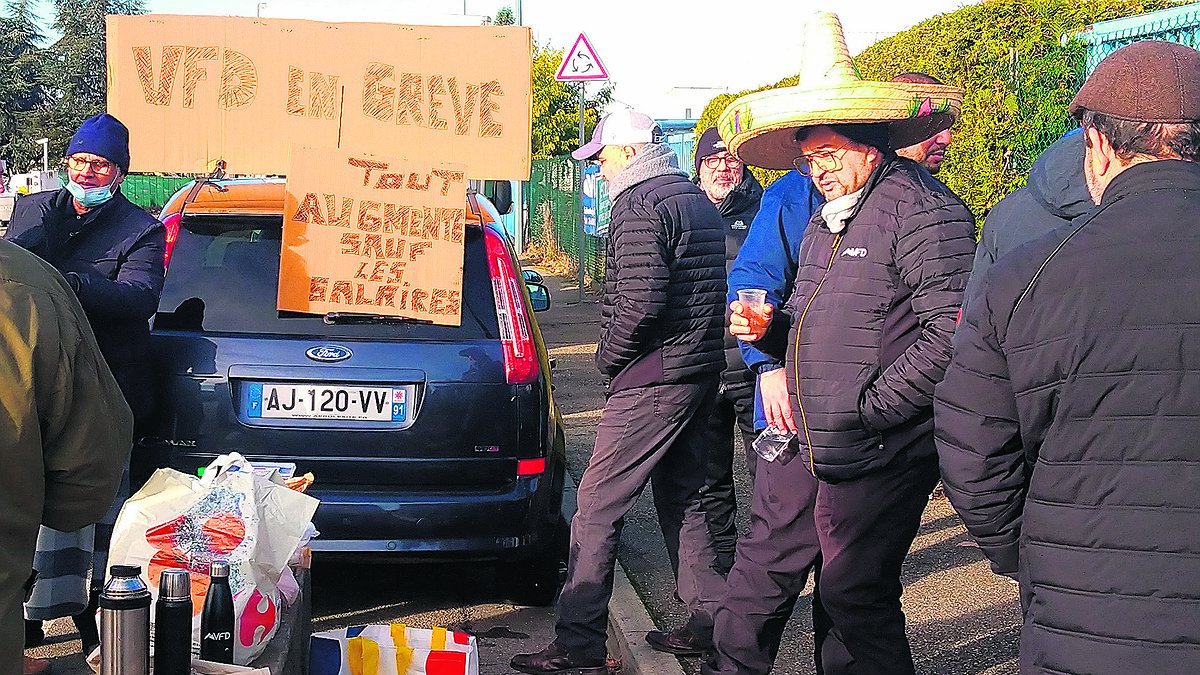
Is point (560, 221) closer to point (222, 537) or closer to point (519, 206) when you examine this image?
point (519, 206)

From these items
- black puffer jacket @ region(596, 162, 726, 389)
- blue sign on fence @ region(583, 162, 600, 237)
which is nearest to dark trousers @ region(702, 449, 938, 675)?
black puffer jacket @ region(596, 162, 726, 389)

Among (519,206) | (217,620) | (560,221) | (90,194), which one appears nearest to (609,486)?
(217,620)

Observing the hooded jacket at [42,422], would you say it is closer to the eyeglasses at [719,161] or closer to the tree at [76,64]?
the eyeglasses at [719,161]

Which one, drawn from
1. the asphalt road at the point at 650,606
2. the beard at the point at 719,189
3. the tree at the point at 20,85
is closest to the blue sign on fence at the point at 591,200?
the asphalt road at the point at 650,606

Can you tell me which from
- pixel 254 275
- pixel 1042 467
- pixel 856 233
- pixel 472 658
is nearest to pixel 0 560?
pixel 472 658

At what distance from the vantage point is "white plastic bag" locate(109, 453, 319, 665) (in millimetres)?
2963

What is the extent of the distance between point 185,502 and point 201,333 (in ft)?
6.52

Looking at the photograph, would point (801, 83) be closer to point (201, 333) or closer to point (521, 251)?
point (201, 333)

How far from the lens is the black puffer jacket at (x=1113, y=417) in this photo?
87.2 inches

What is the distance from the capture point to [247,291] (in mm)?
4992

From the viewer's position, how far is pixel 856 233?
11.4 feet

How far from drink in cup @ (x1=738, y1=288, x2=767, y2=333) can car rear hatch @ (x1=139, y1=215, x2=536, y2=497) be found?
145cm

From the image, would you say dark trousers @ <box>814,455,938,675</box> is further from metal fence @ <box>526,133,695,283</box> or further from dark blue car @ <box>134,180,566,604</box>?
metal fence @ <box>526,133,695,283</box>

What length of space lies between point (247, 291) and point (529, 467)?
4.29 ft
